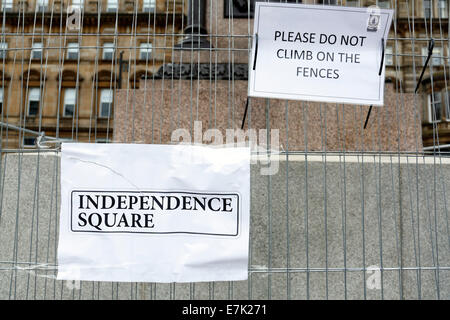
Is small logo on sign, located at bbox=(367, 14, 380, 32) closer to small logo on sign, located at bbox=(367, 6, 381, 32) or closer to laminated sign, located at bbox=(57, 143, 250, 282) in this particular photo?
small logo on sign, located at bbox=(367, 6, 381, 32)

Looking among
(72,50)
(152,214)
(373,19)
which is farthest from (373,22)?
(72,50)

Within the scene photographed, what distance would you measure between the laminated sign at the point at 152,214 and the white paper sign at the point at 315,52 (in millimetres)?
565

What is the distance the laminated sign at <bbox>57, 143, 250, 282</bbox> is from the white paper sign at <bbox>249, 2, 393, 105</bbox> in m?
0.56

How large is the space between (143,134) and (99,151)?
0.99m

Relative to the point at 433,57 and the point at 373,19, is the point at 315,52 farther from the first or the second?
the point at 433,57

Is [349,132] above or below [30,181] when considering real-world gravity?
above

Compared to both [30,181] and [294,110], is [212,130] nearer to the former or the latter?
[294,110]

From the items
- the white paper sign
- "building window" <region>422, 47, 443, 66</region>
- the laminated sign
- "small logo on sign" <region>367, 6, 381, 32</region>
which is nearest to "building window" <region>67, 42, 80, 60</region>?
the laminated sign

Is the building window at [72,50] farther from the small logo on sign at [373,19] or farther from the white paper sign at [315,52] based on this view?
the small logo on sign at [373,19]

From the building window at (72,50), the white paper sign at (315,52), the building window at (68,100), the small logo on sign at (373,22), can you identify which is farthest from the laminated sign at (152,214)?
the building window at (68,100)

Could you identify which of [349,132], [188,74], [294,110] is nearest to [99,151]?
[188,74]

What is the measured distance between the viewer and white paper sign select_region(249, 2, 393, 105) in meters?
3.18

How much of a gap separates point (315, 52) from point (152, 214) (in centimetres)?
160
